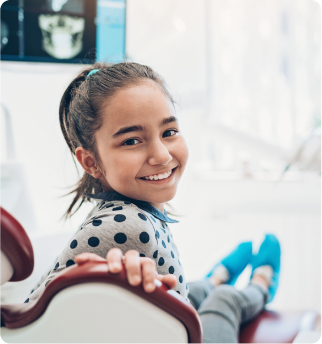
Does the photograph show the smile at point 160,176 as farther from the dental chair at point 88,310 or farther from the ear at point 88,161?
the dental chair at point 88,310

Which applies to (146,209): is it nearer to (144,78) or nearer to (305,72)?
(144,78)

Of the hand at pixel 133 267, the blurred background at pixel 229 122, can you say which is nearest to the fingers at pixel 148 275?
the hand at pixel 133 267

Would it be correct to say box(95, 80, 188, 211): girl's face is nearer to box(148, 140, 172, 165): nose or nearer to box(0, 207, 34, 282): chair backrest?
box(148, 140, 172, 165): nose

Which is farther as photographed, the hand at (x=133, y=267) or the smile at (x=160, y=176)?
the smile at (x=160, y=176)

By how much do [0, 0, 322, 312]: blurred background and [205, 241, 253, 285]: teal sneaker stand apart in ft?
0.64

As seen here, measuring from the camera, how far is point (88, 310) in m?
0.40

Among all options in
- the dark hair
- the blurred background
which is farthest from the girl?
the blurred background

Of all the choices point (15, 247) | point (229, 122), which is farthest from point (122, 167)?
point (229, 122)

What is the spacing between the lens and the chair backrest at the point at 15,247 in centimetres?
41

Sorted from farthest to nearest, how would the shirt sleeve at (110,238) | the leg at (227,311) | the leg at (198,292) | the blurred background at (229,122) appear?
the blurred background at (229,122) < the leg at (198,292) < the leg at (227,311) < the shirt sleeve at (110,238)

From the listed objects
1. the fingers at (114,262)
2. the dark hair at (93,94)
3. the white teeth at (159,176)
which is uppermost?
the dark hair at (93,94)

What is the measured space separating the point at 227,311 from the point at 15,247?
0.65 meters

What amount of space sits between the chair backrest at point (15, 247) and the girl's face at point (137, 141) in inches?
9.5

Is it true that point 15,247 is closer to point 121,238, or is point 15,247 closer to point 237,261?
point 121,238
